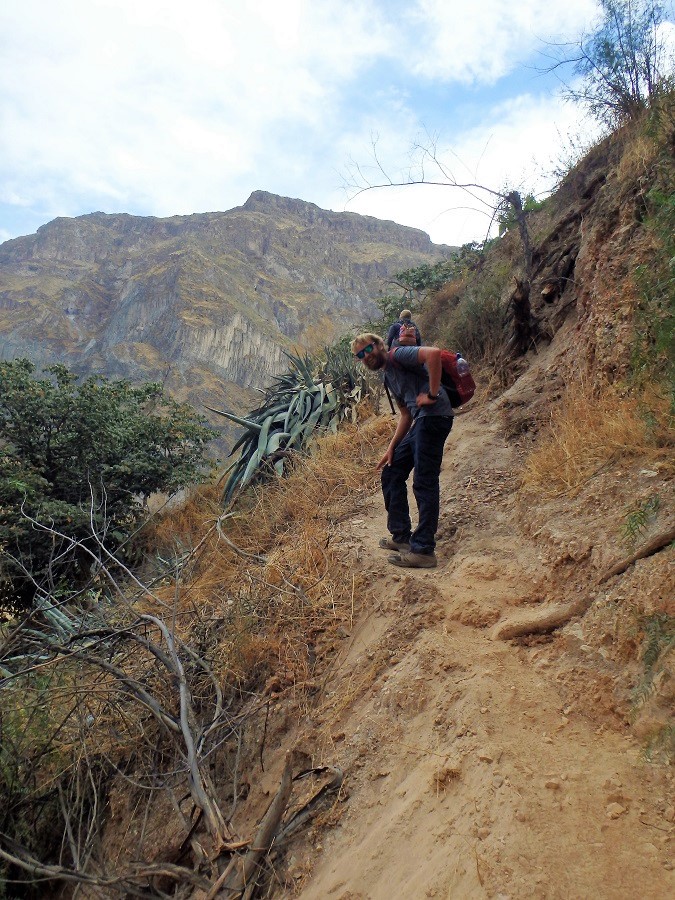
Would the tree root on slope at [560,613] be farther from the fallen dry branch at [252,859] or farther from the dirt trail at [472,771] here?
the fallen dry branch at [252,859]

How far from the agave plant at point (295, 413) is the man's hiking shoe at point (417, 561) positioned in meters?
2.92

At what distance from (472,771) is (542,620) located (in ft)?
2.98

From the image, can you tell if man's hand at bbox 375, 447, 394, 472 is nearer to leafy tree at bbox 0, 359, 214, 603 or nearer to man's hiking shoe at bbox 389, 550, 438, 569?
man's hiking shoe at bbox 389, 550, 438, 569

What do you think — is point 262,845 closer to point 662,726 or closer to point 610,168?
point 662,726

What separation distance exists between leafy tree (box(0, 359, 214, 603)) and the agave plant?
147 cm

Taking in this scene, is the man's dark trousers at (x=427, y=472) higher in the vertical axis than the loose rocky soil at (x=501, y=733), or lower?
higher

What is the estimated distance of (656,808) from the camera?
5.23 ft

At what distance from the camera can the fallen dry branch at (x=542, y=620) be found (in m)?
2.58

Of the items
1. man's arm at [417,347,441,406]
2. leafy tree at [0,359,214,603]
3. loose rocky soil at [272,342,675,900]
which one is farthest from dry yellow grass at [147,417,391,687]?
leafy tree at [0,359,214,603]

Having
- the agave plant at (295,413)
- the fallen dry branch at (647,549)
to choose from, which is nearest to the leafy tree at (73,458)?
the agave plant at (295,413)

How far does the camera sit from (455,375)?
3.74 metres

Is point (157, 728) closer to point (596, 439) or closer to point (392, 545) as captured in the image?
point (392, 545)

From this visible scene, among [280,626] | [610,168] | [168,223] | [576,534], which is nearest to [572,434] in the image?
[576,534]

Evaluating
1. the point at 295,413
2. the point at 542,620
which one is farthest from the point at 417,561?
the point at 295,413
